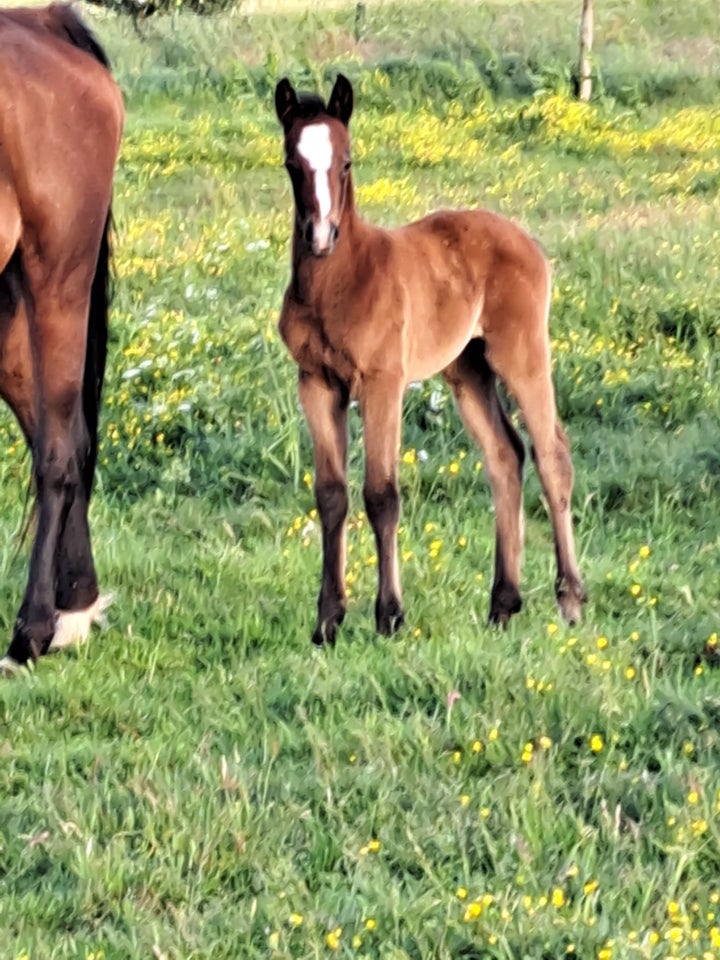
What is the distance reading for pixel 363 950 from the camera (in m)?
3.16

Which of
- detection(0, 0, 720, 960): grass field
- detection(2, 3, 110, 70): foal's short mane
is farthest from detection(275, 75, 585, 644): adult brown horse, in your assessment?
detection(2, 3, 110, 70): foal's short mane

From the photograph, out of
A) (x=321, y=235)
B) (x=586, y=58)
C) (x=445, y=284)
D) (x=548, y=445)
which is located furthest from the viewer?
(x=586, y=58)

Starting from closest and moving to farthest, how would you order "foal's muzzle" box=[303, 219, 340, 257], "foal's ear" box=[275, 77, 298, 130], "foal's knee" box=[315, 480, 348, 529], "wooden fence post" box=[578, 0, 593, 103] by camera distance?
"foal's muzzle" box=[303, 219, 340, 257], "foal's ear" box=[275, 77, 298, 130], "foal's knee" box=[315, 480, 348, 529], "wooden fence post" box=[578, 0, 593, 103]

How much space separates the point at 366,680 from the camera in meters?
4.49

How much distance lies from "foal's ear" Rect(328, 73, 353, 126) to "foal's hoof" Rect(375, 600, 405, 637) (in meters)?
1.64

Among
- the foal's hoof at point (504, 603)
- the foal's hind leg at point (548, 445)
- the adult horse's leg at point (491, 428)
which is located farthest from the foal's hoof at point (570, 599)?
the adult horse's leg at point (491, 428)

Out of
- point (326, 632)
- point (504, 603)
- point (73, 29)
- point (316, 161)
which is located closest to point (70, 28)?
point (73, 29)

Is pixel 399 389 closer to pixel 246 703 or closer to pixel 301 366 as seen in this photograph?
pixel 301 366

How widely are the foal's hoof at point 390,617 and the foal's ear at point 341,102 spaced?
1636 millimetres

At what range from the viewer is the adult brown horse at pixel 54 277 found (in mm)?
5090

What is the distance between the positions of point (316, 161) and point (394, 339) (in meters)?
0.69

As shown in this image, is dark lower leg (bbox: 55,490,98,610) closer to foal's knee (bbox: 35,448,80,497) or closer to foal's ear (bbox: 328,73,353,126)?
foal's knee (bbox: 35,448,80,497)

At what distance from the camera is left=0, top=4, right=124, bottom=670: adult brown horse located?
16.7ft

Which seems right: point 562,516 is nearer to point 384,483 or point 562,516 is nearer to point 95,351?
point 384,483
